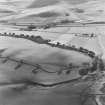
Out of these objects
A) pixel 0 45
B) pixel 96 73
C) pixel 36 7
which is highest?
pixel 36 7

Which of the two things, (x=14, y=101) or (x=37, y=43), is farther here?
(x=37, y=43)

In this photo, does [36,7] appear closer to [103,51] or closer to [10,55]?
[103,51]

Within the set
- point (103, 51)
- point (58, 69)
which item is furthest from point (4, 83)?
point (103, 51)

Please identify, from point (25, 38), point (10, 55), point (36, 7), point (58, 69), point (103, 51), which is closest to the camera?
point (58, 69)

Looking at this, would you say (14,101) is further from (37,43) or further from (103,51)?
(103,51)

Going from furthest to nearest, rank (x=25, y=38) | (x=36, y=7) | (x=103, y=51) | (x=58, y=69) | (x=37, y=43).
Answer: (x=36, y=7) < (x=103, y=51) < (x=25, y=38) < (x=37, y=43) < (x=58, y=69)

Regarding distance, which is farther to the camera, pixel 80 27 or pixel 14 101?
pixel 80 27

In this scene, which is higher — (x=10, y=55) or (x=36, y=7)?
(x=36, y=7)

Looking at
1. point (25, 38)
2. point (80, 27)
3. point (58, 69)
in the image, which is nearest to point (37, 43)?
point (25, 38)

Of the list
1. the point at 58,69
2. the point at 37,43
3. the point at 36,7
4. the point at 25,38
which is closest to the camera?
the point at 58,69
